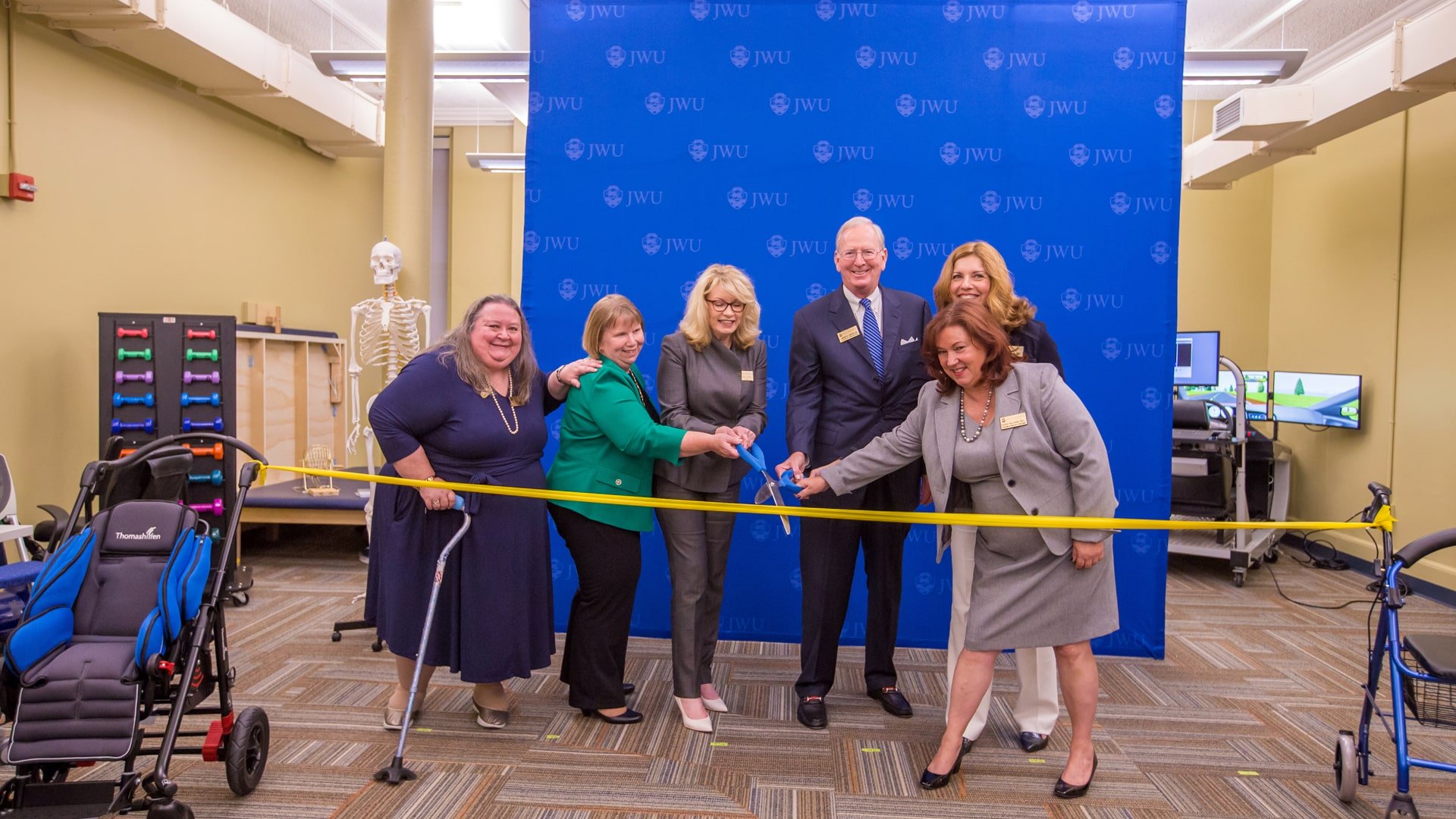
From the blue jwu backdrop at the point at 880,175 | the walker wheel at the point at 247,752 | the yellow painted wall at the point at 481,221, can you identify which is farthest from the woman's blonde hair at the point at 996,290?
the yellow painted wall at the point at 481,221

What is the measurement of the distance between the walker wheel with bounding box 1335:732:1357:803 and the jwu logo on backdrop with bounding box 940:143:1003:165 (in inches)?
101

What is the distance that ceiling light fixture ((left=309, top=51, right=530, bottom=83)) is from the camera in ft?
19.1

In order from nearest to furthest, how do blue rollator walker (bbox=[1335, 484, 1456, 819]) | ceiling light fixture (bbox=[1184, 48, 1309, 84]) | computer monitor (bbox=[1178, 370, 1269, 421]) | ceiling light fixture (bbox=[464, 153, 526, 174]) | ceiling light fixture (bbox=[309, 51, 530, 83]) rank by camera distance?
1. blue rollator walker (bbox=[1335, 484, 1456, 819])
2. ceiling light fixture (bbox=[1184, 48, 1309, 84])
3. ceiling light fixture (bbox=[309, 51, 530, 83])
4. computer monitor (bbox=[1178, 370, 1269, 421])
5. ceiling light fixture (bbox=[464, 153, 526, 174])

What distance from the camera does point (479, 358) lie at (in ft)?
9.68

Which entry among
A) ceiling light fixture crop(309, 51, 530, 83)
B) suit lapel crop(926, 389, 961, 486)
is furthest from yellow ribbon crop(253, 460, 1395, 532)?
ceiling light fixture crop(309, 51, 530, 83)

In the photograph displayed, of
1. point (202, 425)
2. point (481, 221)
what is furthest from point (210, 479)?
point (481, 221)

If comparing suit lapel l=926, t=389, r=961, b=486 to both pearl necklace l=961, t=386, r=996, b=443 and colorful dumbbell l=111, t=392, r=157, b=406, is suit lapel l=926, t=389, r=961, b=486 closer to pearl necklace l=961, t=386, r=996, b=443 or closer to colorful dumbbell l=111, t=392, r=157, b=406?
pearl necklace l=961, t=386, r=996, b=443

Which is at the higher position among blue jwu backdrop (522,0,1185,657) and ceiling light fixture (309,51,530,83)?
ceiling light fixture (309,51,530,83)

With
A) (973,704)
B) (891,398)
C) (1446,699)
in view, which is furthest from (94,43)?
(1446,699)

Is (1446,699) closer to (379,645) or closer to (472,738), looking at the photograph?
(472,738)

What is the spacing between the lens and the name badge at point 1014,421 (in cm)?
252

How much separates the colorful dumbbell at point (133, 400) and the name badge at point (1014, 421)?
4.87 metres

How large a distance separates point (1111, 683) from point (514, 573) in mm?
2506

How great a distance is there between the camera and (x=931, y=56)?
405 cm
